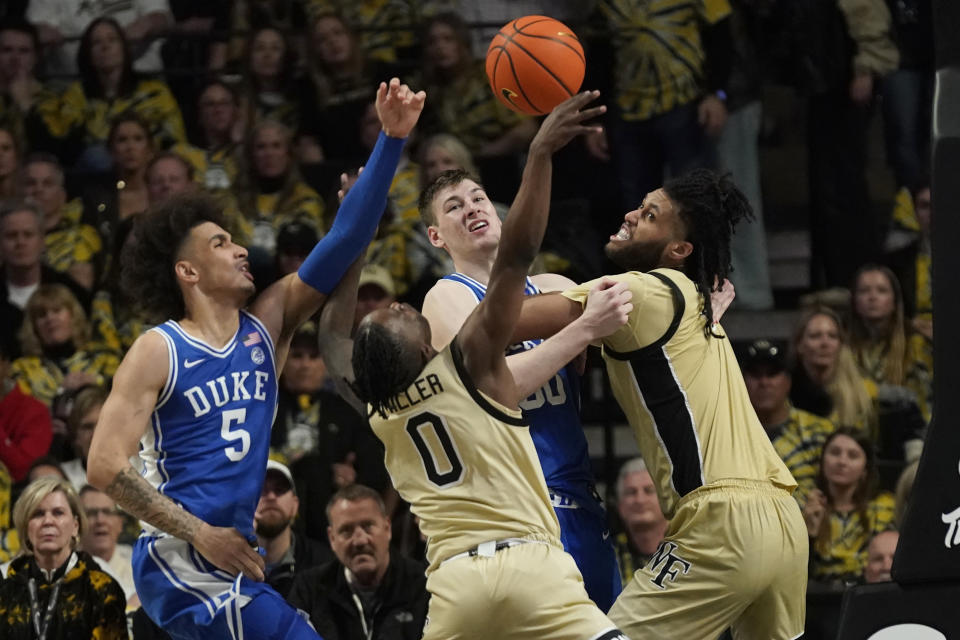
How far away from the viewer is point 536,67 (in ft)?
18.0

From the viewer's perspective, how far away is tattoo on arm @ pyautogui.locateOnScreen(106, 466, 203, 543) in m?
5.00

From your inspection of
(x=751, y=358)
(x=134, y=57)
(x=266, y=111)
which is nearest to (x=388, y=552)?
(x=751, y=358)

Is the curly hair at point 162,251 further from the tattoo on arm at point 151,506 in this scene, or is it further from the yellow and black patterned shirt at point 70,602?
the yellow and black patterned shirt at point 70,602

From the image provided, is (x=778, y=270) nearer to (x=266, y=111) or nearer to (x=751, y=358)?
(x=751, y=358)

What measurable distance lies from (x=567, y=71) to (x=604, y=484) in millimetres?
3516

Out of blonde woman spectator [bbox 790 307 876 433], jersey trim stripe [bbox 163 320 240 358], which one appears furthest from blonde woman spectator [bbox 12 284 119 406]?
blonde woman spectator [bbox 790 307 876 433]

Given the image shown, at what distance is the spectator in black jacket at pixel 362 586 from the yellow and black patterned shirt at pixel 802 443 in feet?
7.05

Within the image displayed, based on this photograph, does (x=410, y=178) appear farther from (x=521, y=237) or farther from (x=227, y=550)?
(x=521, y=237)

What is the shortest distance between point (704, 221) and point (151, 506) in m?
2.09

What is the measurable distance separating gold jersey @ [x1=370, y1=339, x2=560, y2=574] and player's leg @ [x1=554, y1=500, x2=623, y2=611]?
24.5 inches

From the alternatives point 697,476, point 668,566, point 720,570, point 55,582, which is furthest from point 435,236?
point 55,582

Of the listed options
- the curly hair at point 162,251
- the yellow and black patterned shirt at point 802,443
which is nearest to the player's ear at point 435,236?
the curly hair at point 162,251

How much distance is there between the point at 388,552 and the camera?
23.2ft

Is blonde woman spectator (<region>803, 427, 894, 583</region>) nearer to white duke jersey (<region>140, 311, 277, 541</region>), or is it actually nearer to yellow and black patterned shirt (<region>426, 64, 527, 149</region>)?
yellow and black patterned shirt (<region>426, 64, 527, 149</region>)
